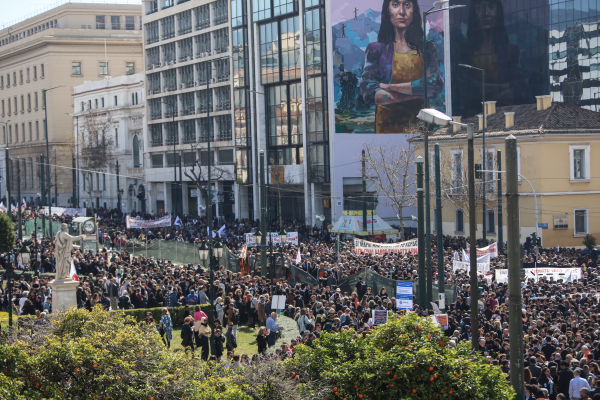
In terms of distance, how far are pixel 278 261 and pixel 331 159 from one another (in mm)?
29735

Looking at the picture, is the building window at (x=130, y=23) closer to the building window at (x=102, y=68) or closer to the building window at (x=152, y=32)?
the building window at (x=102, y=68)

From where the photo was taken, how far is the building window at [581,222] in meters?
44.9

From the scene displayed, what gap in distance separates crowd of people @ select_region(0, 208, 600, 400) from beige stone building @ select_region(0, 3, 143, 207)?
66.1 m

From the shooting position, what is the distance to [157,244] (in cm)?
4034

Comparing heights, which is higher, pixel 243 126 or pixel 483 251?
pixel 243 126

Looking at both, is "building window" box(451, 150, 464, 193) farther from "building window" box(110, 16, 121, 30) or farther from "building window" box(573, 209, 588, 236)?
"building window" box(110, 16, 121, 30)

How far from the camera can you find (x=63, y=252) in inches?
833

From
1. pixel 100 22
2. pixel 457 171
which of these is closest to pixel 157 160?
pixel 100 22

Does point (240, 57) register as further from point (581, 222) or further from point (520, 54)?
point (581, 222)

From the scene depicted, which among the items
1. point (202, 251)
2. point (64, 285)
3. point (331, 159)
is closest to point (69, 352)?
point (64, 285)

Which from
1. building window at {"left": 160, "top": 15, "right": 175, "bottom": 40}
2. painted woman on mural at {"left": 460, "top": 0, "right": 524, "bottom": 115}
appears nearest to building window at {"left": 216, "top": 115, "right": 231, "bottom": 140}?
building window at {"left": 160, "top": 15, "right": 175, "bottom": 40}

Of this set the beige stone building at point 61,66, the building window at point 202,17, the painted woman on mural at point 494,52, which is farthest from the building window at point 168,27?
the painted woman on mural at point 494,52

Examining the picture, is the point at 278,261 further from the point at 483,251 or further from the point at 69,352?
the point at 69,352

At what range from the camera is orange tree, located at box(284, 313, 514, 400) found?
8930 mm
